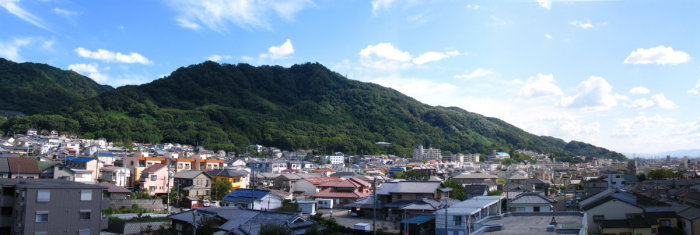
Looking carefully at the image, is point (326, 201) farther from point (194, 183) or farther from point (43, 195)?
point (43, 195)

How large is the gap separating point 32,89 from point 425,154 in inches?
4018

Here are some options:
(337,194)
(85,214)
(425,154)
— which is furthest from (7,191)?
(425,154)

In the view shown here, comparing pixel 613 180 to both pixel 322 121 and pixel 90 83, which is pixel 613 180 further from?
pixel 90 83

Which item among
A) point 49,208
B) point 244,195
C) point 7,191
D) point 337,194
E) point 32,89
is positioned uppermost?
point 32,89

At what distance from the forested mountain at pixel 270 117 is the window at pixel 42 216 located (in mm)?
66404

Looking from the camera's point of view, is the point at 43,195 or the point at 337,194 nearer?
the point at 43,195

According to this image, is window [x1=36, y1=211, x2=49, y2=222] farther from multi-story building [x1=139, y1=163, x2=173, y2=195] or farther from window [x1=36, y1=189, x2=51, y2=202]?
multi-story building [x1=139, y1=163, x2=173, y2=195]

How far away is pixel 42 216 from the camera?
47.1 feet

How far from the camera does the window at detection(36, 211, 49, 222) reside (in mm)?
14209

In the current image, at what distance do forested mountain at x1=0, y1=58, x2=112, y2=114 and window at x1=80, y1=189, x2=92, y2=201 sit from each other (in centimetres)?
A: 9474

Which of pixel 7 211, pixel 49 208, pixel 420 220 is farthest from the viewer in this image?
pixel 420 220

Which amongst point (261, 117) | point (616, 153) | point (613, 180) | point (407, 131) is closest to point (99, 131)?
point (261, 117)

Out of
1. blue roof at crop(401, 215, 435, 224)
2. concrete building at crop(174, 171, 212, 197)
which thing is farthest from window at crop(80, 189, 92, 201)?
concrete building at crop(174, 171, 212, 197)

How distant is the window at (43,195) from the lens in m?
14.2
